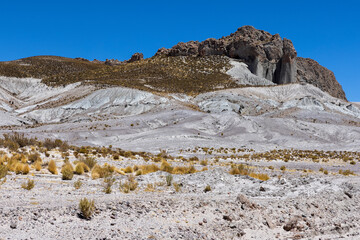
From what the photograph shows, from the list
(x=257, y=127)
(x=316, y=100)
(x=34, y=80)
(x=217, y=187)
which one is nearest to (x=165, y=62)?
(x=34, y=80)

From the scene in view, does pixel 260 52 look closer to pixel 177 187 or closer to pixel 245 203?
pixel 177 187

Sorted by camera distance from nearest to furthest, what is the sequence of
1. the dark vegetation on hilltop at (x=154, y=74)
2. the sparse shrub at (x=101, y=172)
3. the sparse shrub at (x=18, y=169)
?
the sparse shrub at (x=18, y=169) → the sparse shrub at (x=101, y=172) → the dark vegetation on hilltop at (x=154, y=74)

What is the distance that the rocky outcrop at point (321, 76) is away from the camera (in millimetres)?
133125

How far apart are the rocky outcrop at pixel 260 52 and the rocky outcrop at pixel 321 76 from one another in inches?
876

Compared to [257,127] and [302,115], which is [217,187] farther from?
[302,115]

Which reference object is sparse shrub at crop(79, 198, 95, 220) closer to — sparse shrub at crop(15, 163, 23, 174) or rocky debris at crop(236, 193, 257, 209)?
rocky debris at crop(236, 193, 257, 209)

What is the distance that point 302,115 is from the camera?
60438mm

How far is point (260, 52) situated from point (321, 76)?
154 ft

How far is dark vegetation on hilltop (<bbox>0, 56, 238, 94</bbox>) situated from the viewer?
80625 mm

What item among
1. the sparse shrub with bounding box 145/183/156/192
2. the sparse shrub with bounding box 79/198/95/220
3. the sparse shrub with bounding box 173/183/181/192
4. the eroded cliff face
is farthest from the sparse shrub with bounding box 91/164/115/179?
the eroded cliff face

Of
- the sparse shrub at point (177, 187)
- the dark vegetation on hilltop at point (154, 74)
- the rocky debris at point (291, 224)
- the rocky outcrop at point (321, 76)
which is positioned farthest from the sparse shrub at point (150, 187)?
the rocky outcrop at point (321, 76)

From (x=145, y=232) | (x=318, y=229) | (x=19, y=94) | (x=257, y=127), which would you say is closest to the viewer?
(x=145, y=232)

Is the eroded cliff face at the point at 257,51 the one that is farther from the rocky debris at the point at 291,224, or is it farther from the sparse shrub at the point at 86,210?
Result: the sparse shrub at the point at 86,210

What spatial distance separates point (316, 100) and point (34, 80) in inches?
2805
